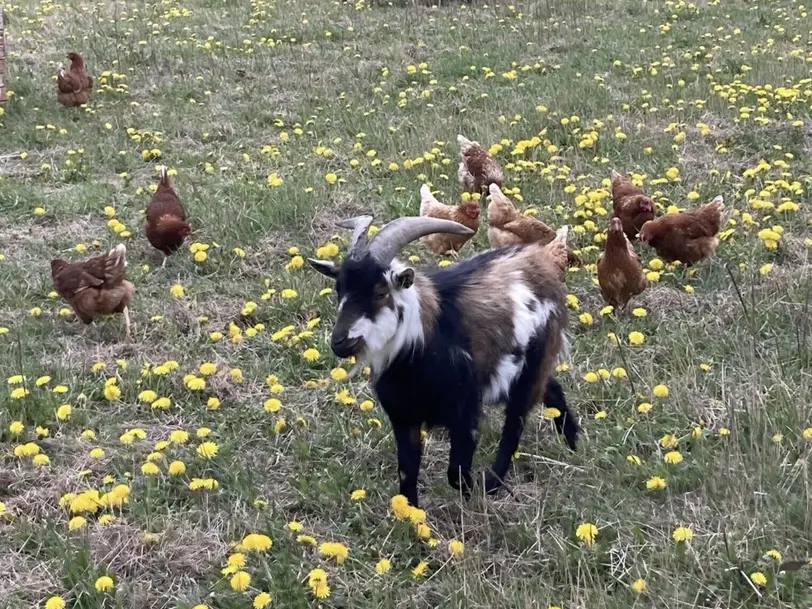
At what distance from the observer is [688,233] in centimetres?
573

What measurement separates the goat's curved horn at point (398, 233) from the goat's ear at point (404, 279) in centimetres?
8

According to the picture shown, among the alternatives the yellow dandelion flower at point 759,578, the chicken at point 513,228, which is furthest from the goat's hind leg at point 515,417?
the chicken at point 513,228

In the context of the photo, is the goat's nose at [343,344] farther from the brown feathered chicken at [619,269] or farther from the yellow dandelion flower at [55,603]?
the brown feathered chicken at [619,269]

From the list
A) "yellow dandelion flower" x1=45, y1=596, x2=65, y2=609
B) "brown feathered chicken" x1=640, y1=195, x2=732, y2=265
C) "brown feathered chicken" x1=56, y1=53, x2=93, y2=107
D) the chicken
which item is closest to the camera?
"yellow dandelion flower" x1=45, y1=596, x2=65, y2=609

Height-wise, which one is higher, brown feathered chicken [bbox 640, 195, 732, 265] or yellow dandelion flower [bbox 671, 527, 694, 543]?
brown feathered chicken [bbox 640, 195, 732, 265]

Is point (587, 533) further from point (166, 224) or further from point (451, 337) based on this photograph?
point (166, 224)

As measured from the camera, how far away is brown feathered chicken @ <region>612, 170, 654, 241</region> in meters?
6.17

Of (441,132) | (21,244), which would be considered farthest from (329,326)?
(441,132)

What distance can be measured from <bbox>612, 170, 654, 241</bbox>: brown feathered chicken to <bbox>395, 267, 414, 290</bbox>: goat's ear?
10.6ft

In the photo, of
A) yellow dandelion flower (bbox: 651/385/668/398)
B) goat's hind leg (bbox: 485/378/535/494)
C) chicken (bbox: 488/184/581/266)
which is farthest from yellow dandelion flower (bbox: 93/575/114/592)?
chicken (bbox: 488/184/581/266)

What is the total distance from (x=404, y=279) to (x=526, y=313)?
83cm

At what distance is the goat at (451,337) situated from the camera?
339 centimetres

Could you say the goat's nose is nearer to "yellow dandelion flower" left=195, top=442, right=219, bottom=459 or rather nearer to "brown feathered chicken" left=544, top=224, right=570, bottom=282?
"yellow dandelion flower" left=195, top=442, right=219, bottom=459

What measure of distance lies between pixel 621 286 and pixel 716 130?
13.1 ft
